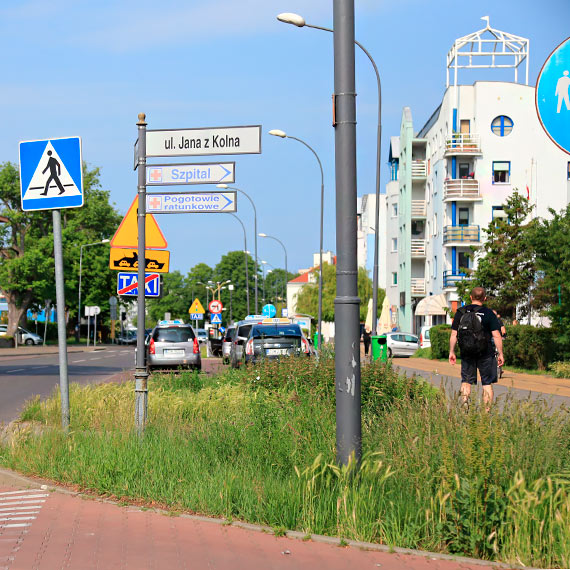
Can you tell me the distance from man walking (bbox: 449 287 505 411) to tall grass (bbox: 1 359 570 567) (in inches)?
96.3

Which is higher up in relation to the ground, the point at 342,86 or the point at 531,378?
the point at 342,86

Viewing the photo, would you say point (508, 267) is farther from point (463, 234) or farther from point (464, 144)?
point (464, 144)

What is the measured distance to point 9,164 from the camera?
72250mm

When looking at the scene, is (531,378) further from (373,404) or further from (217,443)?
(217,443)

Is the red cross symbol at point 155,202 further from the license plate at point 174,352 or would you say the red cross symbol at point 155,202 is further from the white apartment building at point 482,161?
the white apartment building at point 482,161

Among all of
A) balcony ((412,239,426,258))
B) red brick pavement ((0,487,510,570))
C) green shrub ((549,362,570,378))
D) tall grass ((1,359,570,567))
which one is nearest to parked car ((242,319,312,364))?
green shrub ((549,362,570,378))

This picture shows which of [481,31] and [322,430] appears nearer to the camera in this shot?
[322,430]

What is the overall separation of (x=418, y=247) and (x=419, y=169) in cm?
602

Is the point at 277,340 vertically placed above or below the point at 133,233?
below

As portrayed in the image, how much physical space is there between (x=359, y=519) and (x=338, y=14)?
3769 millimetres

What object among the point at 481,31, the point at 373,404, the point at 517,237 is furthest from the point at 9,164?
the point at 373,404

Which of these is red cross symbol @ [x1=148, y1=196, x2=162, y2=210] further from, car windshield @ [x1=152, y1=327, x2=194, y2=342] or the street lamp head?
car windshield @ [x1=152, y1=327, x2=194, y2=342]

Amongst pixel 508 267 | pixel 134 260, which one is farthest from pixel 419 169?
pixel 134 260

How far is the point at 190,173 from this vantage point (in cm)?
1083
